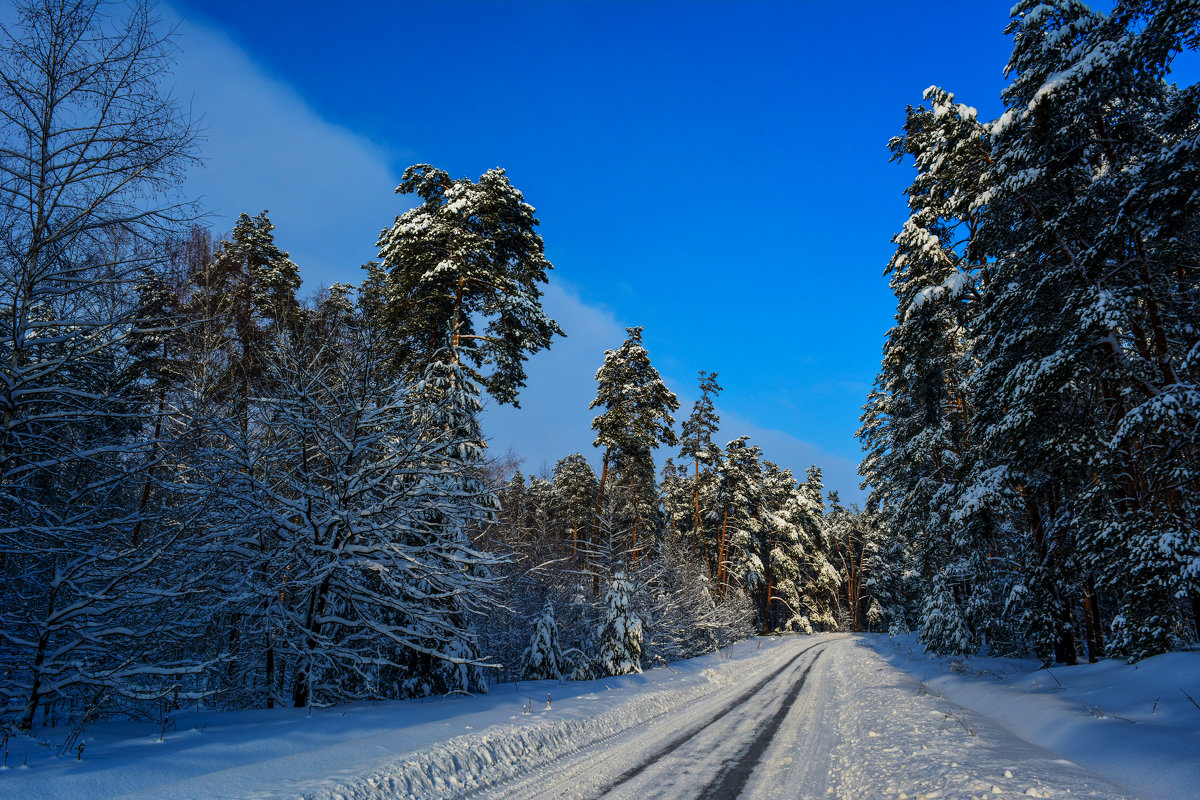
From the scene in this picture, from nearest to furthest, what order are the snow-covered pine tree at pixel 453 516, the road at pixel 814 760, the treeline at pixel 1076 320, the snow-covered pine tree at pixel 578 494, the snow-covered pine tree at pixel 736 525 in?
the road at pixel 814 760 → the treeline at pixel 1076 320 → the snow-covered pine tree at pixel 453 516 → the snow-covered pine tree at pixel 736 525 → the snow-covered pine tree at pixel 578 494

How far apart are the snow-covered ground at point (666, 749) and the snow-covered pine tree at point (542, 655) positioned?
4.51 metres

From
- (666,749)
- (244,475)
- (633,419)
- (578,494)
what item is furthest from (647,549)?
(244,475)

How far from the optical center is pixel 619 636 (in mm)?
17625

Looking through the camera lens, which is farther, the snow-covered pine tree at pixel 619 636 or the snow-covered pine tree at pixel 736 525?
the snow-covered pine tree at pixel 736 525

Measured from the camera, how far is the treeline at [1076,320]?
8.80 m

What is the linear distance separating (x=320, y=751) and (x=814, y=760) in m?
6.73

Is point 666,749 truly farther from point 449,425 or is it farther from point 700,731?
point 449,425

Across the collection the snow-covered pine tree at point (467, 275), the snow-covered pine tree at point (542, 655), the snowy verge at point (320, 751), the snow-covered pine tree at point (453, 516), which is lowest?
the snow-covered pine tree at point (542, 655)

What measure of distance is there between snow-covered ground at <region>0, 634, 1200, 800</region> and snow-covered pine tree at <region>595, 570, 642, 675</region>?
5.61 metres

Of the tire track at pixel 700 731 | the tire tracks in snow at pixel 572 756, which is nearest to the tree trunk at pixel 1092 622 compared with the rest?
the tire track at pixel 700 731

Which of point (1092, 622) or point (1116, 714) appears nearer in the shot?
point (1116, 714)

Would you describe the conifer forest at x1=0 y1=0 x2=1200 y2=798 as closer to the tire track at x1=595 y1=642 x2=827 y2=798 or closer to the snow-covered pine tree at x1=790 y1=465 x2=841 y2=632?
the tire track at x1=595 y1=642 x2=827 y2=798

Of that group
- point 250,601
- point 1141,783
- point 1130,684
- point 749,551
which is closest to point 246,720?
point 250,601

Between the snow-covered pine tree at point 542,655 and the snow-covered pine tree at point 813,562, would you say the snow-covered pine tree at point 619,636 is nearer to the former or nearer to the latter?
the snow-covered pine tree at point 542,655
